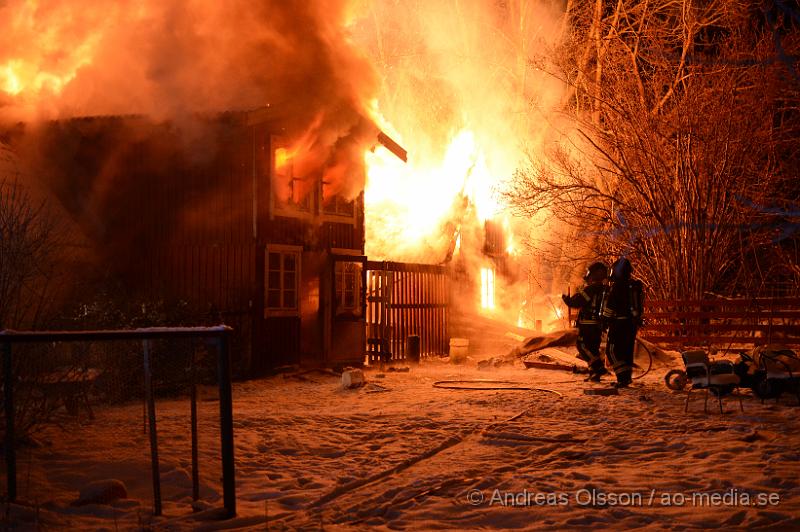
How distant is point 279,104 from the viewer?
14.9 metres

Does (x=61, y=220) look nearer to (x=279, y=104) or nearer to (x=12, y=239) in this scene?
(x=279, y=104)

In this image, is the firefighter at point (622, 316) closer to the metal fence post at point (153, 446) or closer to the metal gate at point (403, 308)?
the metal gate at point (403, 308)

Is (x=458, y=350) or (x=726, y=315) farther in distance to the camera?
(x=458, y=350)

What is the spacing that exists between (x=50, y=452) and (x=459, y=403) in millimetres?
5787

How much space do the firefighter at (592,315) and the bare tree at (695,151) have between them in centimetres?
845

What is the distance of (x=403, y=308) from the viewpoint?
19.0 m

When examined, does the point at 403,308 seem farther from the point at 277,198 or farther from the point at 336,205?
the point at 277,198

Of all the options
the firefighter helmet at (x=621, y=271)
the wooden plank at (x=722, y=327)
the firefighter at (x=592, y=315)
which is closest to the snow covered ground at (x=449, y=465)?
the firefighter at (x=592, y=315)

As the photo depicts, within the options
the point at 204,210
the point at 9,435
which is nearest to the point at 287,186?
the point at 204,210

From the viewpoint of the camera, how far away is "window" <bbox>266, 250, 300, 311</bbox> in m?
15.7

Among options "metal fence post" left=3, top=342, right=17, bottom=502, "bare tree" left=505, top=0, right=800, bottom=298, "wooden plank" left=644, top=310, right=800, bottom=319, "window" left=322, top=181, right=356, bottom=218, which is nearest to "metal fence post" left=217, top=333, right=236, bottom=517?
"metal fence post" left=3, top=342, right=17, bottom=502

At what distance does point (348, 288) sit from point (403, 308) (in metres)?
1.98

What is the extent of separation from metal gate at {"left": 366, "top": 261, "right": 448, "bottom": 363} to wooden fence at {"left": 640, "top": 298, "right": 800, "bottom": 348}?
5.47m

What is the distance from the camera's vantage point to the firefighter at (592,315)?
13414 mm
